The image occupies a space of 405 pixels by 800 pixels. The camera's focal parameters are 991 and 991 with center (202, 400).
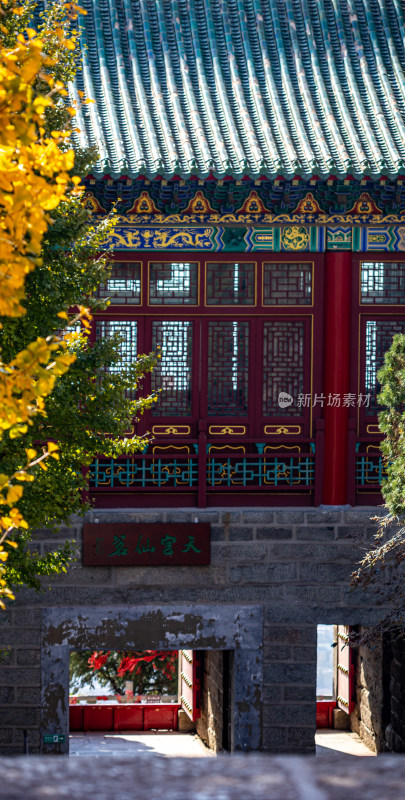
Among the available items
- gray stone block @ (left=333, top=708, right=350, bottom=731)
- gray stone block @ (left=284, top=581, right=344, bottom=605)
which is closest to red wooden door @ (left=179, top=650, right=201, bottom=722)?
gray stone block @ (left=333, top=708, right=350, bottom=731)

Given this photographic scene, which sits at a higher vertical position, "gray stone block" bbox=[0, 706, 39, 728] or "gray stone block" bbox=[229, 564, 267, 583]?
"gray stone block" bbox=[229, 564, 267, 583]

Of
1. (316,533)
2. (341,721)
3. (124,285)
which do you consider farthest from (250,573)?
(341,721)

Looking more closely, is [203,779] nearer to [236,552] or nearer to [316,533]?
[236,552]

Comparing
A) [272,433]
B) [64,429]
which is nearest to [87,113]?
[272,433]

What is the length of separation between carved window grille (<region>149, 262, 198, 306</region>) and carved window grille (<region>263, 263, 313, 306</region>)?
776 mm

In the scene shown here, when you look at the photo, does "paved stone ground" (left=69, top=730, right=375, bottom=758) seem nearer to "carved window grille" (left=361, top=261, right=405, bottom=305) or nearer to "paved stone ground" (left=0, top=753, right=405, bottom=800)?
"carved window grille" (left=361, top=261, right=405, bottom=305)

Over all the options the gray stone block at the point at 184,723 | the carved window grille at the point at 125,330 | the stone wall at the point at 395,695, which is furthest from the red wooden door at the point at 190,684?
the carved window grille at the point at 125,330

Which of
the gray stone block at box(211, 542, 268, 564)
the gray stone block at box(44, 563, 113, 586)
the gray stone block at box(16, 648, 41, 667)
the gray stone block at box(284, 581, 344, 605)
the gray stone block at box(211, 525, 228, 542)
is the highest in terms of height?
the gray stone block at box(211, 525, 228, 542)

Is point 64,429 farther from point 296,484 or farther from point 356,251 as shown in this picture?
point 356,251

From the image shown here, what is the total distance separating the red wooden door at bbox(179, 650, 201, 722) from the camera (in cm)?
→ 1435

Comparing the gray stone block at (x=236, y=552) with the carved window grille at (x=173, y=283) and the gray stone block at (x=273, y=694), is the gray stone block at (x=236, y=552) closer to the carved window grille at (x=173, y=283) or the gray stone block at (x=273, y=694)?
the gray stone block at (x=273, y=694)

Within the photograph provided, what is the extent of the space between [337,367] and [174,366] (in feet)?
5.71

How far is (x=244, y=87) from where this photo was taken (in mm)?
11383

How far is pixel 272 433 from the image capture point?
10.6 m
